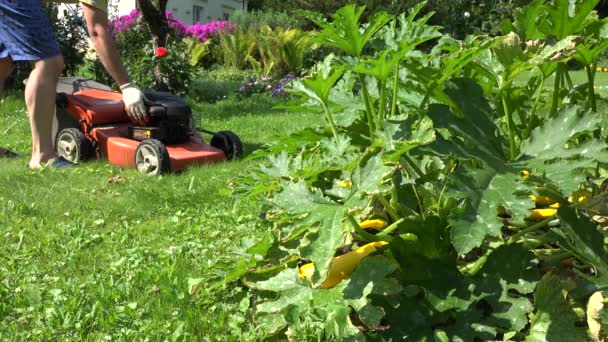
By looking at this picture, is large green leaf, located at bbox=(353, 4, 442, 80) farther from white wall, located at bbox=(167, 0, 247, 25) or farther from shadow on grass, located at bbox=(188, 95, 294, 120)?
white wall, located at bbox=(167, 0, 247, 25)

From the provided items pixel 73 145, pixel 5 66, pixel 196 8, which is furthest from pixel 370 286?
pixel 196 8

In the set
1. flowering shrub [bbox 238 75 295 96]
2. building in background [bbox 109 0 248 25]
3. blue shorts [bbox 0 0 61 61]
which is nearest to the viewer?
blue shorts [bbox 0 0 61 61]

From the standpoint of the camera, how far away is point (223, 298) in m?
2.13

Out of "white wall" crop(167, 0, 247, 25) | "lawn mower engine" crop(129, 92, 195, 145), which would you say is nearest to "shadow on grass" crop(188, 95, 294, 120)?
"lawn mower engine" crop(129, 92, 195, 145)

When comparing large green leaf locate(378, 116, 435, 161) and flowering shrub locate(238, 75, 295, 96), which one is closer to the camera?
large green leaf locate(378, 116, 435, 161)

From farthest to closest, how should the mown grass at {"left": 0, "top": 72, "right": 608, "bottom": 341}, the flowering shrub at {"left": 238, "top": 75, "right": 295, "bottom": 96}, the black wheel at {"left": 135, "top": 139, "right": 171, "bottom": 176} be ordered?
the flowering shrub at {"left": 238, "top": 75, "right": 295, "bottom": 96} → the black wheel at {"left": 135, "top": 139, "right": 171, "bottom": 176} → the mown grass at {"left": 0, "top": 72, "right": 608, "bottom": 341}

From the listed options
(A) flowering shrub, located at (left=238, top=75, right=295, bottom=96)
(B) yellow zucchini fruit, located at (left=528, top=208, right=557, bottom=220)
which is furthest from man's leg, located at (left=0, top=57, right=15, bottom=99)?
(A) flowering shrub, located at (left=238, top=75, right=295, bottom=96)

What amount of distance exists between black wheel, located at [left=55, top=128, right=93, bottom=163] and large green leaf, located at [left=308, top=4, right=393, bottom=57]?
11.8 ft

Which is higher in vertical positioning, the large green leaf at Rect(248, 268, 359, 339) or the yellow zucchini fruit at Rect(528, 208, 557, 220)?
the yellow zucchini fruit at Rect(528, 208, 557, 220)

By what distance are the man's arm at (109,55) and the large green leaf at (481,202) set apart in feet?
11.5

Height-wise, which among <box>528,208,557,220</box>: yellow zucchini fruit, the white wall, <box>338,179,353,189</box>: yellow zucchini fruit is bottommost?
the white wall

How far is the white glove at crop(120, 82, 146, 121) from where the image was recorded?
4.54 metres

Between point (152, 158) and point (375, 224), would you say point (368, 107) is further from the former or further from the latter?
point (152, 158)

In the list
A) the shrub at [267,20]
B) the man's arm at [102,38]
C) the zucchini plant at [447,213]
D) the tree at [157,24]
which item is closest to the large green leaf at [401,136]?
the zucchini plant at [447,213]
